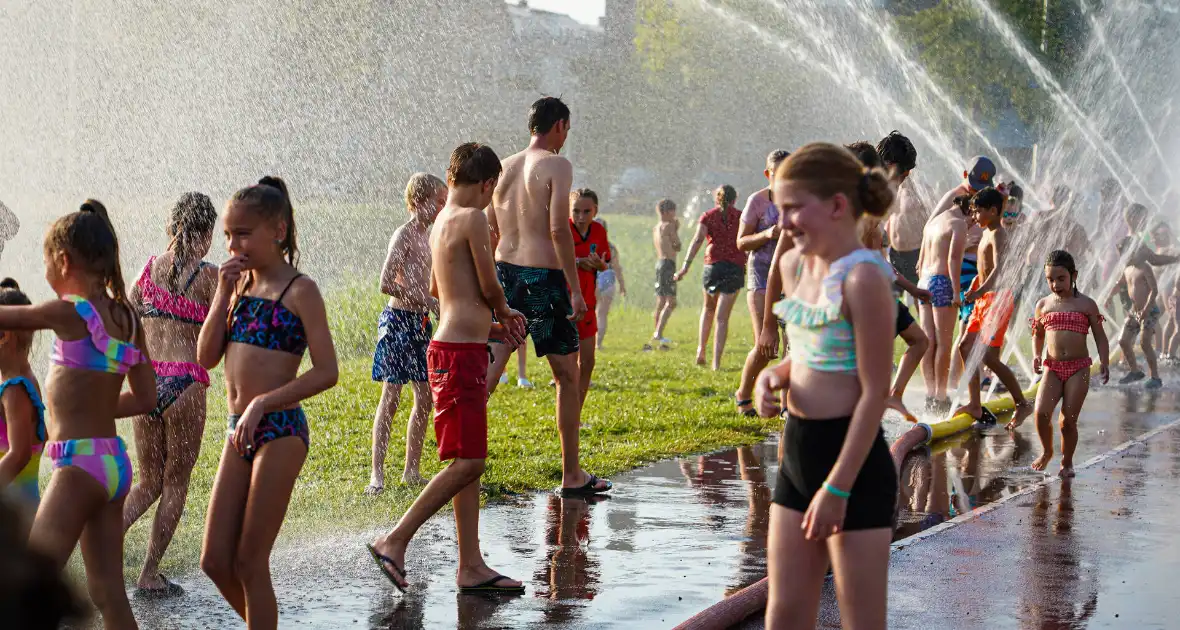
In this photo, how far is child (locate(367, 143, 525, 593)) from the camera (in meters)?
5.51

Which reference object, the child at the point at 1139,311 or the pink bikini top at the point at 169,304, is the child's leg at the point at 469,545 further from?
the child at the point at 1139,311

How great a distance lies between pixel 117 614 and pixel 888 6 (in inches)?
1373

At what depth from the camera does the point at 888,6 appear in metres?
36.7

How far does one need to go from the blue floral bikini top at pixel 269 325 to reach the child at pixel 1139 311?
39.6 feet

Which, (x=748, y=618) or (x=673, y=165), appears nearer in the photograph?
(x=748, y=618)

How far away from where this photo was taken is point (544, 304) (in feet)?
23.9

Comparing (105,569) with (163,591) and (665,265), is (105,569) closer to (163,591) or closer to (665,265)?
(163,591)

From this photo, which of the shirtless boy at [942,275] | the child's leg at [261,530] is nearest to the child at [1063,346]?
the shirtless boy at [942,275]

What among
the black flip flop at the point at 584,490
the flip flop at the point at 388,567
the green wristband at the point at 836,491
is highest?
the green wristband at the point at 836,491

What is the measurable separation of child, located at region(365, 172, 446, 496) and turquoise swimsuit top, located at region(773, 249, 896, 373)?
415 cm

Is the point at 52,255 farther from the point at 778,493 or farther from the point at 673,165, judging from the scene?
the point at 673,165

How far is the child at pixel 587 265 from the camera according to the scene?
8070 mm

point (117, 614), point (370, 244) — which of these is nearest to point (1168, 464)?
point (117, 614)

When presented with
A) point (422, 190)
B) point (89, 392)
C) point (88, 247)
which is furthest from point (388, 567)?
point (422, 190)
